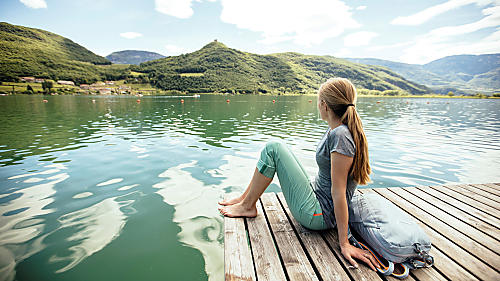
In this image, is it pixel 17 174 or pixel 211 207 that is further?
pixel 17 174

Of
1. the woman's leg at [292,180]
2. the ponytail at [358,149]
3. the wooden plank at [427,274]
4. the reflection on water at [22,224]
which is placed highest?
the ponytail at [358,149]

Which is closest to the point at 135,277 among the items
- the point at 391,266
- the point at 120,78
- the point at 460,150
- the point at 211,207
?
the point at 211,207

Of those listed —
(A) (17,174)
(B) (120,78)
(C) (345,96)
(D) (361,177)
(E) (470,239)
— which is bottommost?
(A) (17,174)

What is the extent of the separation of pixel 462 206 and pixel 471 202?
0.39 metres

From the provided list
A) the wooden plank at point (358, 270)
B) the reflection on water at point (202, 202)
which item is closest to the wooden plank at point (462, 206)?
the wooden plank at point (358, 270)

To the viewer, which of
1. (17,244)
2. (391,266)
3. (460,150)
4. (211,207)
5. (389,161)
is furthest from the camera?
(460,150)

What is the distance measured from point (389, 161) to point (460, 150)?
5.10m

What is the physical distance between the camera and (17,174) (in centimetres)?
656

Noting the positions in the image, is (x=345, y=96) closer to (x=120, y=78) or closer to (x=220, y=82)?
(x=220, y=82)

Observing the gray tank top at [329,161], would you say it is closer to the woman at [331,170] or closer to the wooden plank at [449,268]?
the woman at [331,170]

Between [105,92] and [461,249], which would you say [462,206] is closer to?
[461,249]

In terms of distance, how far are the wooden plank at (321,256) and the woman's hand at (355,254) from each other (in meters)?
0.14

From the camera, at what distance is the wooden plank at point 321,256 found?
2.27m

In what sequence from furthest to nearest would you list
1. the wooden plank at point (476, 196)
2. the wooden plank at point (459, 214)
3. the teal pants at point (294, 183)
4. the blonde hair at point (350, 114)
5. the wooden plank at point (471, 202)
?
the wooden plank at point (476, 196), the wooden plank at point (471, 202), the wooden plank at point (459, 214), the teal pants at point (294, 183), the blonde hair at point (350, 114)
